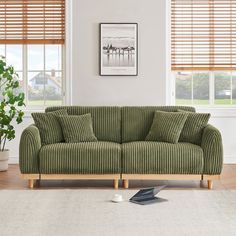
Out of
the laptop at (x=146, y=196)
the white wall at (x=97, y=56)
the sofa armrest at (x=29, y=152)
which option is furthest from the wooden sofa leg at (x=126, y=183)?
the white wall at (x=97, y=56)

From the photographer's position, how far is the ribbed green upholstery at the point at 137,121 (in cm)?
613

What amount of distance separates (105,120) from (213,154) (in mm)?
1387

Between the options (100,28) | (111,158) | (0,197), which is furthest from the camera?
(100,28)

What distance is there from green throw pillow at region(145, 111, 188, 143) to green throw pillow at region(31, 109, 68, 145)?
3.34ft

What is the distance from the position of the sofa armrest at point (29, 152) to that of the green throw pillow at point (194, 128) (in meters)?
1.64

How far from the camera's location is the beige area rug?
3910 mm

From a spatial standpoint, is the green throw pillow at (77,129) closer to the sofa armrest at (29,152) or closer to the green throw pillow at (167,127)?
the sofa armrest at (29,152)

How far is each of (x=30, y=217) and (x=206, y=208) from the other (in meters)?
1.53

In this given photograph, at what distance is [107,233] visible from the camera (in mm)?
3838

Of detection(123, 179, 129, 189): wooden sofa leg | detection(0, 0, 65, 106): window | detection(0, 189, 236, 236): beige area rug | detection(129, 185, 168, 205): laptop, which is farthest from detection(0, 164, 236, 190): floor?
detection(0, 0, 65, 106): window

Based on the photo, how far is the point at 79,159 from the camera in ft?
17.9

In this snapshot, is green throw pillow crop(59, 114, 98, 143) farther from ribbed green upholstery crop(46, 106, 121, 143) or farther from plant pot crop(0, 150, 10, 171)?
plant pot crop(0, 150, 10, 171)

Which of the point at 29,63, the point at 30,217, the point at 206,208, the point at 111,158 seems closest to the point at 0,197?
the point at 30,217

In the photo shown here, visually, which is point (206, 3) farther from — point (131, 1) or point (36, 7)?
point (36, 7)
